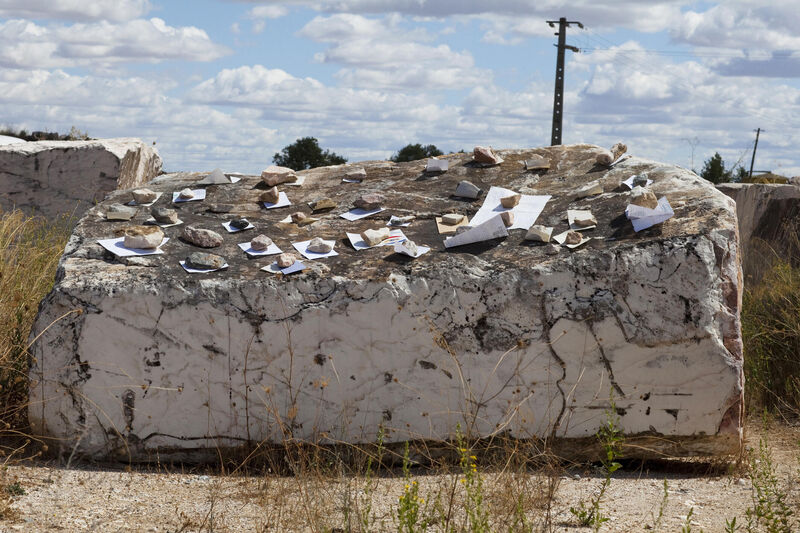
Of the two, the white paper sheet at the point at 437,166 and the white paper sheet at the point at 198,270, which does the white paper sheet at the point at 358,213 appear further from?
the white paper sheet at the point at 198,270

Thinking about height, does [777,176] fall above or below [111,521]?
above

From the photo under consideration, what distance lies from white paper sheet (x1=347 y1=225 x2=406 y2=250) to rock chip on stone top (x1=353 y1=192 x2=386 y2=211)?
1.14 feet

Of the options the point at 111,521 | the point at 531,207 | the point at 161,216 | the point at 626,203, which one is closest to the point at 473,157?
the point at 531,207

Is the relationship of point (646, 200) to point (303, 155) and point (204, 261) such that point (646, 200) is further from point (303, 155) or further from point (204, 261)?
point (303, 155)

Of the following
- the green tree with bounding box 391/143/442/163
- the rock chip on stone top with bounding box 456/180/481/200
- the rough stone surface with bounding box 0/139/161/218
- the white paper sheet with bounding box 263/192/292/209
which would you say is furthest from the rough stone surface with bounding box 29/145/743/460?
the green tree with bounding box 391/143/442/163

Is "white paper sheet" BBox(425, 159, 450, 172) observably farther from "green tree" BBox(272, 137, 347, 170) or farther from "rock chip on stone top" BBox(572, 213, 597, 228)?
"green tree" BBox(272, 137, 347, 170)

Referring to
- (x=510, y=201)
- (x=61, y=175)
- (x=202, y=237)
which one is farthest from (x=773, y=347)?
(x=61, y=175)

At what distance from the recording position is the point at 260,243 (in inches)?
150

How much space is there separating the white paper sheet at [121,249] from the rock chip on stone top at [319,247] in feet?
2.34

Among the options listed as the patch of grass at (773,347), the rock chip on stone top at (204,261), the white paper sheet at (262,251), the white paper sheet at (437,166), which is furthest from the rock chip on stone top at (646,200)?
the rock chip on stone top at (204,261)

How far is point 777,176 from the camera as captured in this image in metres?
14.4

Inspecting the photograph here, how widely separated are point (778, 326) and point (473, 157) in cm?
242

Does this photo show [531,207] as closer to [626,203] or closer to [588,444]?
[626,203]

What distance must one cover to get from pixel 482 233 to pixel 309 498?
146 cm
